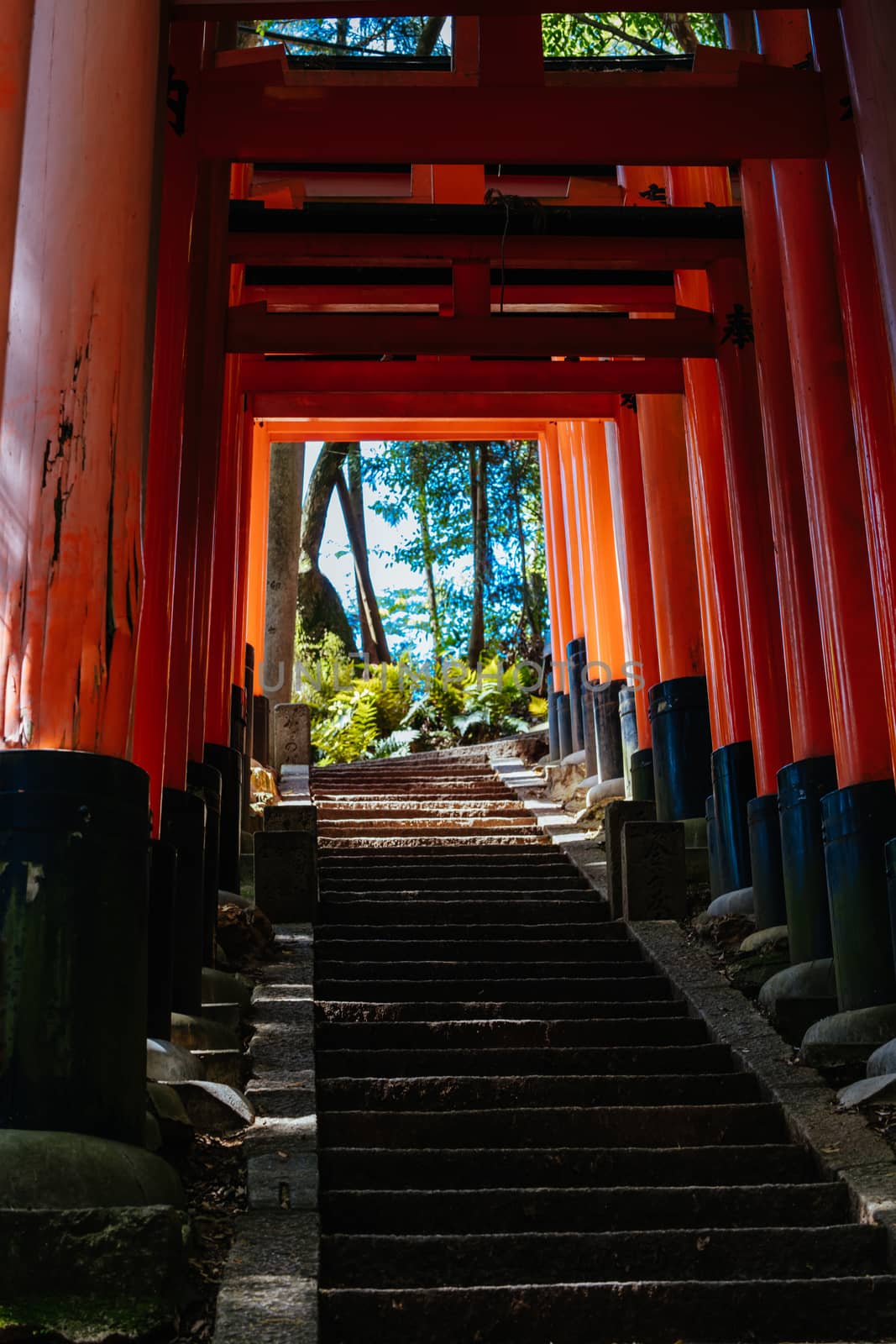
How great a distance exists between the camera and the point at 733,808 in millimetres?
8906

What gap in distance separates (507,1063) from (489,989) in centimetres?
108

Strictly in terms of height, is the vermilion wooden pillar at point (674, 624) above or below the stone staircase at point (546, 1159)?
above

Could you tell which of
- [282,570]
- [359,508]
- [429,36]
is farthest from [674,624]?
[359,508]

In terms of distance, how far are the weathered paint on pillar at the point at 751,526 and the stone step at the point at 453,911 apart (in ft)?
4.52

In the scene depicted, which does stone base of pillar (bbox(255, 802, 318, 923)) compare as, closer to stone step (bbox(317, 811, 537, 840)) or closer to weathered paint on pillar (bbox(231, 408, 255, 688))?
stone step (bbox(317, 811, 537, 840))


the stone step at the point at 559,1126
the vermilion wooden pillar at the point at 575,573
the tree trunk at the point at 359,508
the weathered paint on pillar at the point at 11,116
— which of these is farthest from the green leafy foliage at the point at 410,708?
Answer: the weathered paint on pillar at the point at 11,116


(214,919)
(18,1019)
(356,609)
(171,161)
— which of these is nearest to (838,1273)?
(18,1019)

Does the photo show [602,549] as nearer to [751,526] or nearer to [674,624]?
[674,624]

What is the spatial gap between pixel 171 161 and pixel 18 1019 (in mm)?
4795

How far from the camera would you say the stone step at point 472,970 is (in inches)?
297

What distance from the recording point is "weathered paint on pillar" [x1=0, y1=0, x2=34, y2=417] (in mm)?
5000

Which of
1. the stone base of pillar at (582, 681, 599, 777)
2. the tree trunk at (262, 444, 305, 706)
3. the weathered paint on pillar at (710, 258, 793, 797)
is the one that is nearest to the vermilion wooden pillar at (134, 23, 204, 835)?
the weathered paint on pillar at (710, 258, 793, 797)

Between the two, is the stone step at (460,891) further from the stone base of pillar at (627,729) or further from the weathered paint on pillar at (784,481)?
the stone base of pillar at (627,729)

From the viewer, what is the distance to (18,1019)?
12.8 ft
